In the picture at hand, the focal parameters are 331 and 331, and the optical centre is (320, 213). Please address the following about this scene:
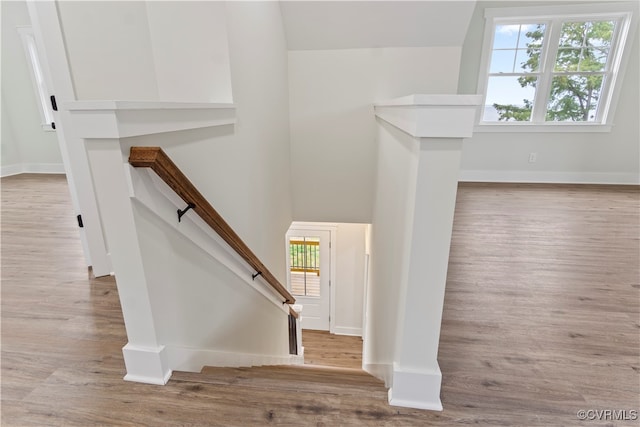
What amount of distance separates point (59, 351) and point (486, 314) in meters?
2.27

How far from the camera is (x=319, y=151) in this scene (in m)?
3.61

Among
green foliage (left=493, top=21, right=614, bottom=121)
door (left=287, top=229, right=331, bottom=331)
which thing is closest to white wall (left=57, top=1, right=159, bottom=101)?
door (left=287, top=229, right=331, bottom=331)

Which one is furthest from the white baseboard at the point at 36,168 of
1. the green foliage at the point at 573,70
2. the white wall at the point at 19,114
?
the green foliage at the point at 573,70

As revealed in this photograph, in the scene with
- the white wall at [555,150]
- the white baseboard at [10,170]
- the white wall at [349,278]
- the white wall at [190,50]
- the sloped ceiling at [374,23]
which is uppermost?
the sloped ceiling at [374,23]

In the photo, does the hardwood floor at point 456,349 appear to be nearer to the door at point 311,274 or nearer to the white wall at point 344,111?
the white wall at point 344,111

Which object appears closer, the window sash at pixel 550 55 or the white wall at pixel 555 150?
the window sash at pixel 550 55

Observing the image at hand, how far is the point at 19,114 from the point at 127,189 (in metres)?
6.42

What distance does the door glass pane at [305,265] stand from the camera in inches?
221

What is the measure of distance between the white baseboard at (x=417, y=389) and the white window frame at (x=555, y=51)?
381 cm

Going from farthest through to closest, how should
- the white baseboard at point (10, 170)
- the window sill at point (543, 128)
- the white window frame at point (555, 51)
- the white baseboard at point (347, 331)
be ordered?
the white baseboard at point (347, 331)
the white baseboard at point (10, 170)
the window sill at point (543, 128)
the white window frame at point (555, 51)

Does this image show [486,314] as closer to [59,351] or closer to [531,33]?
[59,351]

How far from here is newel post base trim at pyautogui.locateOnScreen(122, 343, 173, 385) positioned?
1346mm

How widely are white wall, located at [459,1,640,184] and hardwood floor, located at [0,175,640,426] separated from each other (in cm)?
178

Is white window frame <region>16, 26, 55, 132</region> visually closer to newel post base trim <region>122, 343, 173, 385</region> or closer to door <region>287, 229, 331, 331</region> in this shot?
door <region>287, 229, 331, 331</region>
